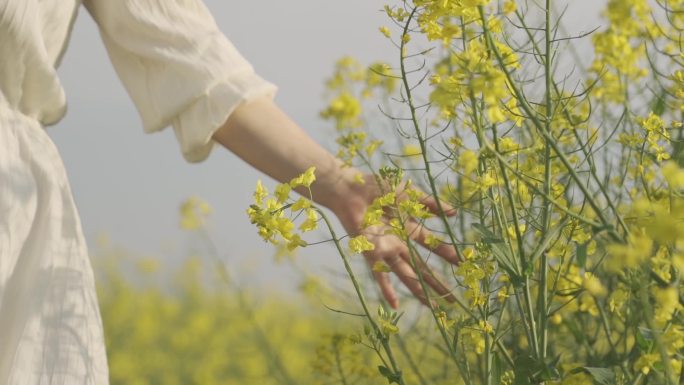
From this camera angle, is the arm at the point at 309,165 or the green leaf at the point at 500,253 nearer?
the green leaf at the point at 500,253

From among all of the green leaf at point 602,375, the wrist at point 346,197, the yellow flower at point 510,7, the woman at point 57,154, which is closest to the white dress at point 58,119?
the woman at point 57,154

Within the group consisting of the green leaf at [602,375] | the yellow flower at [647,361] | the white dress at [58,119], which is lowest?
the white dress at [58,119]

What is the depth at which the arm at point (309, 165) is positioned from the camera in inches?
50.7

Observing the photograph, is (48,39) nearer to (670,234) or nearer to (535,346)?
(535,346)

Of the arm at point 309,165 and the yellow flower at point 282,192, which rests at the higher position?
the yellow flower at point 282,192

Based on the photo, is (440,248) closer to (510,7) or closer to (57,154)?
(510,7)

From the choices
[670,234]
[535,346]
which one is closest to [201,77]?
[535,346]

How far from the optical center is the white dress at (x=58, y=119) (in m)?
1.14

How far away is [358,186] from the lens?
1.33 meters

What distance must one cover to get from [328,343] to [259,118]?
0.40 m

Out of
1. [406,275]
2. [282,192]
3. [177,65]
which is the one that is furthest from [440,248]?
[177,65]

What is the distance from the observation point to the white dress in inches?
44.9

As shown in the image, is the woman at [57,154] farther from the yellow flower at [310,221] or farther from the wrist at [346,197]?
the yellow flower at [310,221]

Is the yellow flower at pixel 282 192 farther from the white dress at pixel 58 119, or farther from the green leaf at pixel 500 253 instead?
the white dress at pixel 58 119
